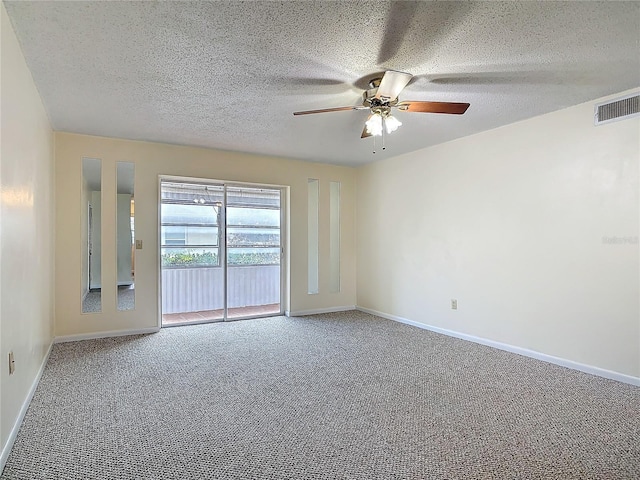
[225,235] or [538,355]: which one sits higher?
[225,235]

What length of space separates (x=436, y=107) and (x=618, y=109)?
5.32 ft

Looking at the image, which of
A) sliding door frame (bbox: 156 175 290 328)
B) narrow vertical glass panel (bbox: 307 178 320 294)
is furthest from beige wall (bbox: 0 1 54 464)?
narrow vertical glass panel (bbox: 307 178 320 294)

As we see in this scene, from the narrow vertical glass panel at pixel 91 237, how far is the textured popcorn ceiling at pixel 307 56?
83 cm

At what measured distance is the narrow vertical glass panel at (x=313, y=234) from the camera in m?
5.89

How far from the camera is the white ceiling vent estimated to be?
299 centimetres

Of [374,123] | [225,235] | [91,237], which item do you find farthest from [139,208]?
[374,123]

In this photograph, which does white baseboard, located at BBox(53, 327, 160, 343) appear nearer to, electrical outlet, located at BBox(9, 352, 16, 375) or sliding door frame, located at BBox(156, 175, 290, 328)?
sliding door frame, located at BBox(156, 175, 290, 328)

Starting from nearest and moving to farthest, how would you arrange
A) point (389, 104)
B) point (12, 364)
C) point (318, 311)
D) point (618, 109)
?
point (12, 364), point (389, 104), point (618, 109), point (318, 311)

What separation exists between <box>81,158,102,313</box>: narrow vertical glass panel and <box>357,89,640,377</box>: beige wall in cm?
384

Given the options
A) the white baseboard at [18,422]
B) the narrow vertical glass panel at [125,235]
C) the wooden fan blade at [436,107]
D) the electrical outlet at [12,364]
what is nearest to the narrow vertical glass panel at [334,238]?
the narrow vertical glass panel at [125,235]

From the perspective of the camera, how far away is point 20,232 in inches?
94.8

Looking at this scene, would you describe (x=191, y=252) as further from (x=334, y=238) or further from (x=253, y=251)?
(x=334, y=238)

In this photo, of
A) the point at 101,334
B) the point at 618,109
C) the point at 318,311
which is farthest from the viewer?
the point at 318,311

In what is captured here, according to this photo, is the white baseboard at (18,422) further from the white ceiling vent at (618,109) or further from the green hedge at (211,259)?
the white ceiling vent at (618,109)
